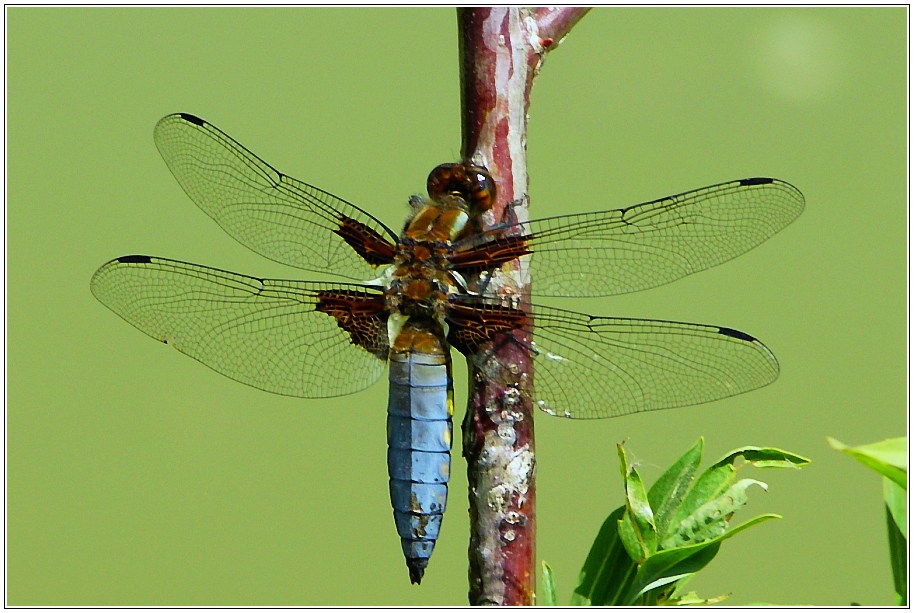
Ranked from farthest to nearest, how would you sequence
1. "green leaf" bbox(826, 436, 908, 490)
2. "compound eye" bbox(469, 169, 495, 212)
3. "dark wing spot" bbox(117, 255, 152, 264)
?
"dark wing spot" bbox(117, 255, 152, 264) < "compound eye" bbox(469, 169, 495, 212) < "green leaf" bbox(826, 436, 908, 490)

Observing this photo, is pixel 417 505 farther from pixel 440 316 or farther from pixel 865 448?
pixel 865 448

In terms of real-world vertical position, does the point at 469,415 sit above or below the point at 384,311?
below

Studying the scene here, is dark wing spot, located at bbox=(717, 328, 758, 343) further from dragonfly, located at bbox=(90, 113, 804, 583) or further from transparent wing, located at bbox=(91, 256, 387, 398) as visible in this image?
transparent wing, located at bbox=(91, 256, 387, 398)

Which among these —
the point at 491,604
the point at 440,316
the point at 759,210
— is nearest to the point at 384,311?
the point at 440,316

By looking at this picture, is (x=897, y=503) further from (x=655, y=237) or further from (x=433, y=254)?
(x=433, y=254)

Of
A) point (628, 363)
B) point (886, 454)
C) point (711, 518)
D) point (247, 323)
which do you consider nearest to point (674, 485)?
point (711, 518)

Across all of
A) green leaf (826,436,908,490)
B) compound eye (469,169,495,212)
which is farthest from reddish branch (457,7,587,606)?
green leaf (826,436,908,490)
